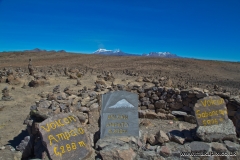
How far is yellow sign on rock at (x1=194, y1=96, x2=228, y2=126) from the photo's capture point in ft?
17.6

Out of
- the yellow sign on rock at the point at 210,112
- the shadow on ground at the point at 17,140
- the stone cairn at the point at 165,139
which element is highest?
the yellow sign on rock at the point at 210,112

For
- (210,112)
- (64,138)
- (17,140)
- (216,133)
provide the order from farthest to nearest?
(17,140), (210,112), (216,133), (64,138)

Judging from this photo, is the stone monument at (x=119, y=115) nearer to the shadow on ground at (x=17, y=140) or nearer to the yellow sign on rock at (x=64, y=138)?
the yellow sign on rock at (x=64, y=138)

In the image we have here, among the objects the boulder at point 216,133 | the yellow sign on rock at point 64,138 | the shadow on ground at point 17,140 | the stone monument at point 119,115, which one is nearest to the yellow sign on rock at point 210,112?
the boulder at point 216,133

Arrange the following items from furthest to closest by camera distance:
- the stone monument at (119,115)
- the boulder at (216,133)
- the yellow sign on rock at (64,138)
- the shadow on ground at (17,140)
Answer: the shadow on ground at (17,140)
the stone monument at (119,115)
the boulder at (216,133)
the yellow sign on rock at (64,138)

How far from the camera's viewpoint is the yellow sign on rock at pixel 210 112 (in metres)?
5.37

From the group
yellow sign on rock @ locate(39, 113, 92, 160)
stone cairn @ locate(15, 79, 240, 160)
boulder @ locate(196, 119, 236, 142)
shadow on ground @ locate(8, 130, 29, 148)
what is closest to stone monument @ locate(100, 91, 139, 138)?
stone cairn @ locate(15, 79, 240, 160)

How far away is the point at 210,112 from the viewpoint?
552cm

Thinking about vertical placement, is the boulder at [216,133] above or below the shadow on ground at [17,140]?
above

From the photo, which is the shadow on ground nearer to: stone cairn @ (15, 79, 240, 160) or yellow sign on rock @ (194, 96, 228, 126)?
stone cairn @ (15, 79, 240, 160)

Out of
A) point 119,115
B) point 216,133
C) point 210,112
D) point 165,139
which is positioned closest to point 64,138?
point 119,115

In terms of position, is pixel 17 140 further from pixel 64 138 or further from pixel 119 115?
pixel 119 115

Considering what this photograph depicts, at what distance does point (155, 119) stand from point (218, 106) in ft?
9.82

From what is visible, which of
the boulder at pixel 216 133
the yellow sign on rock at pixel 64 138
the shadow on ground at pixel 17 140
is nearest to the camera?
the yellow sign on rock at pixel 64 138
